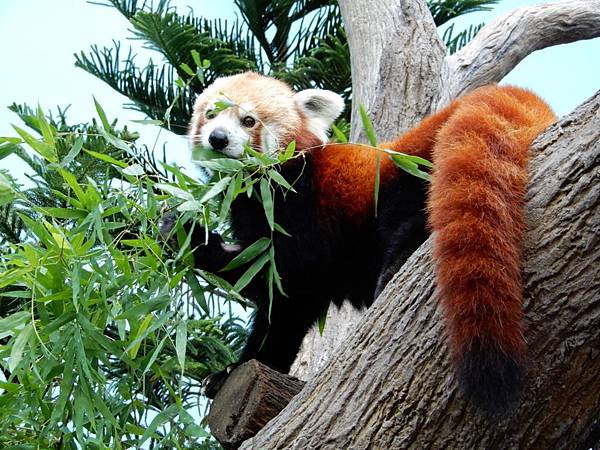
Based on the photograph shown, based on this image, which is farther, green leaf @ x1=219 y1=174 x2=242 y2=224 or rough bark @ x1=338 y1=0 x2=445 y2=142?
rough bark @ x1=338 y1=0 x2=445 y2=142

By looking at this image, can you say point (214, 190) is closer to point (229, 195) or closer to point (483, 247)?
point (229, 195)

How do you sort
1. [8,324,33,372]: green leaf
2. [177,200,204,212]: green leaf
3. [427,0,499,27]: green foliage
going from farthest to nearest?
[427,0,499,27]: green foliage, [177,200,204,212]: green leaf, [8,324,33,372]: green leaf

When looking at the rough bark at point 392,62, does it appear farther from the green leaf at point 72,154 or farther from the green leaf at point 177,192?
the green leaf at point 72,154

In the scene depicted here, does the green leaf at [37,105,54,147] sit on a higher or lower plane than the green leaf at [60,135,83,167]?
higher

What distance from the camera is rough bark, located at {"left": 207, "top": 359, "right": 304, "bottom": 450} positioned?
233cm

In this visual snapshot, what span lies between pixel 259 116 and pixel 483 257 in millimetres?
1708

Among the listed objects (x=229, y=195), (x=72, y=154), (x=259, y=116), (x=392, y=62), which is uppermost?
(x=72, y=154)

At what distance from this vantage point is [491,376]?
145 cm

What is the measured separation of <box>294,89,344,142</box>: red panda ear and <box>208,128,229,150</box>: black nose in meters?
0.51

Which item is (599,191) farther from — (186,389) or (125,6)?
(125,6)

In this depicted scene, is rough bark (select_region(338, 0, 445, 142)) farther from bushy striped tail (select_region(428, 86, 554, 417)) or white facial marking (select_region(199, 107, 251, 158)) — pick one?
bushy striped tail (select_region(428, 86, 554, 417))

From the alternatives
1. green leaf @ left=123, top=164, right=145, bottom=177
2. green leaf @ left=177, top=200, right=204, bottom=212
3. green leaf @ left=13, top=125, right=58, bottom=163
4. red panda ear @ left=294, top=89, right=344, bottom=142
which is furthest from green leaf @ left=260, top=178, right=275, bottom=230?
red panda ear @ left=294, top=89, right=344, bottom=142

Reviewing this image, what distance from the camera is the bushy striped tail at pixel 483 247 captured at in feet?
4.84

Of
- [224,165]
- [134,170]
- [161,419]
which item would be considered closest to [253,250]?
[224,165]
